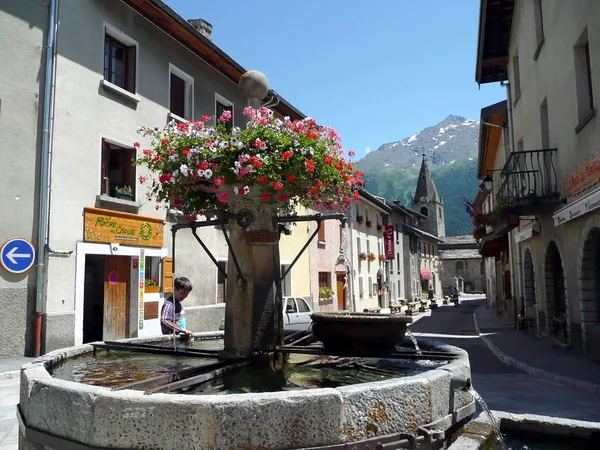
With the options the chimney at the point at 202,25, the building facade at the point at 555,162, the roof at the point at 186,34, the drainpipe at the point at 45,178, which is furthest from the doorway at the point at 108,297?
the building facade at the point at 555,162

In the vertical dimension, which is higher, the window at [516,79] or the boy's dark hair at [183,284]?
the window at [516,79]

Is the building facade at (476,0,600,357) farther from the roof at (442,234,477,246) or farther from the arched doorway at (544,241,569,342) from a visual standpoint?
the roof at (442,234,477,246)

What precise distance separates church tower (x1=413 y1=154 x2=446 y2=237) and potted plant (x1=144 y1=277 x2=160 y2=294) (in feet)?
195

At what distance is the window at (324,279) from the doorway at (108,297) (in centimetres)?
1404

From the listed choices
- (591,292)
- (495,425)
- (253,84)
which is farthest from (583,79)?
(495,425)

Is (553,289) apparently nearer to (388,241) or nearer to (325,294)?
(325,294)

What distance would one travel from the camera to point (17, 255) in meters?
10.6

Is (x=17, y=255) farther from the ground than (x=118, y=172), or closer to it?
closer to it

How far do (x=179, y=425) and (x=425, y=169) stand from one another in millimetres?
73086

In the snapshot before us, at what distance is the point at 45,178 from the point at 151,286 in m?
4.16

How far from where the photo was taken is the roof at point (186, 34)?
45.3 ft

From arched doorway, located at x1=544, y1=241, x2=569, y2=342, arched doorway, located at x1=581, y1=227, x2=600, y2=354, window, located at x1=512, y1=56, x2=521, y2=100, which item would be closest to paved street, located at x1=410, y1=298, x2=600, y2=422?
arched doorway, located at x1=581, y1=227, x2=600, y2=354

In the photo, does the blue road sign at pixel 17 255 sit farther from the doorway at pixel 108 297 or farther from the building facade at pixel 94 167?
the doorway at pixel 108 297

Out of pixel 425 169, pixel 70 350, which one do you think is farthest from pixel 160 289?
pixel 425 169
